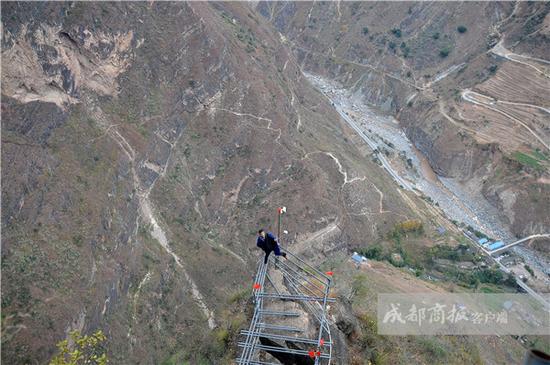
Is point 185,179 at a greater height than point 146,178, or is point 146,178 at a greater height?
point 185,179

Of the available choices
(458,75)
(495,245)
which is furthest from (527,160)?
(458,75)

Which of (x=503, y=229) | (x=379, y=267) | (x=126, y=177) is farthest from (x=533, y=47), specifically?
(x=126, y=177)

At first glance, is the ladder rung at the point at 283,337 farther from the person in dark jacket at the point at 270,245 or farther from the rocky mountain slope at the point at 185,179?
the person in dark jacket at the point at 270,245

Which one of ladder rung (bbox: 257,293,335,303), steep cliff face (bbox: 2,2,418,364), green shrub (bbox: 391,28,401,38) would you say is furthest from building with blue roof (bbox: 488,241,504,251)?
green shrub (bbox: 391,28,401,38)

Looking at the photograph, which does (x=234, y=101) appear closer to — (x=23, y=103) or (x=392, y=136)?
(x=23, y=103)

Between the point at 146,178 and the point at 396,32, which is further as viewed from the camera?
the point at 396,32

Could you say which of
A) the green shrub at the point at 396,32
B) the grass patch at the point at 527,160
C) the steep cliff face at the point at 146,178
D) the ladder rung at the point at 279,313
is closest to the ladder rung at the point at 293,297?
the ladder rung at the point at 279,313

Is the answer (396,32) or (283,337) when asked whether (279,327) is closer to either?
(283,337)
